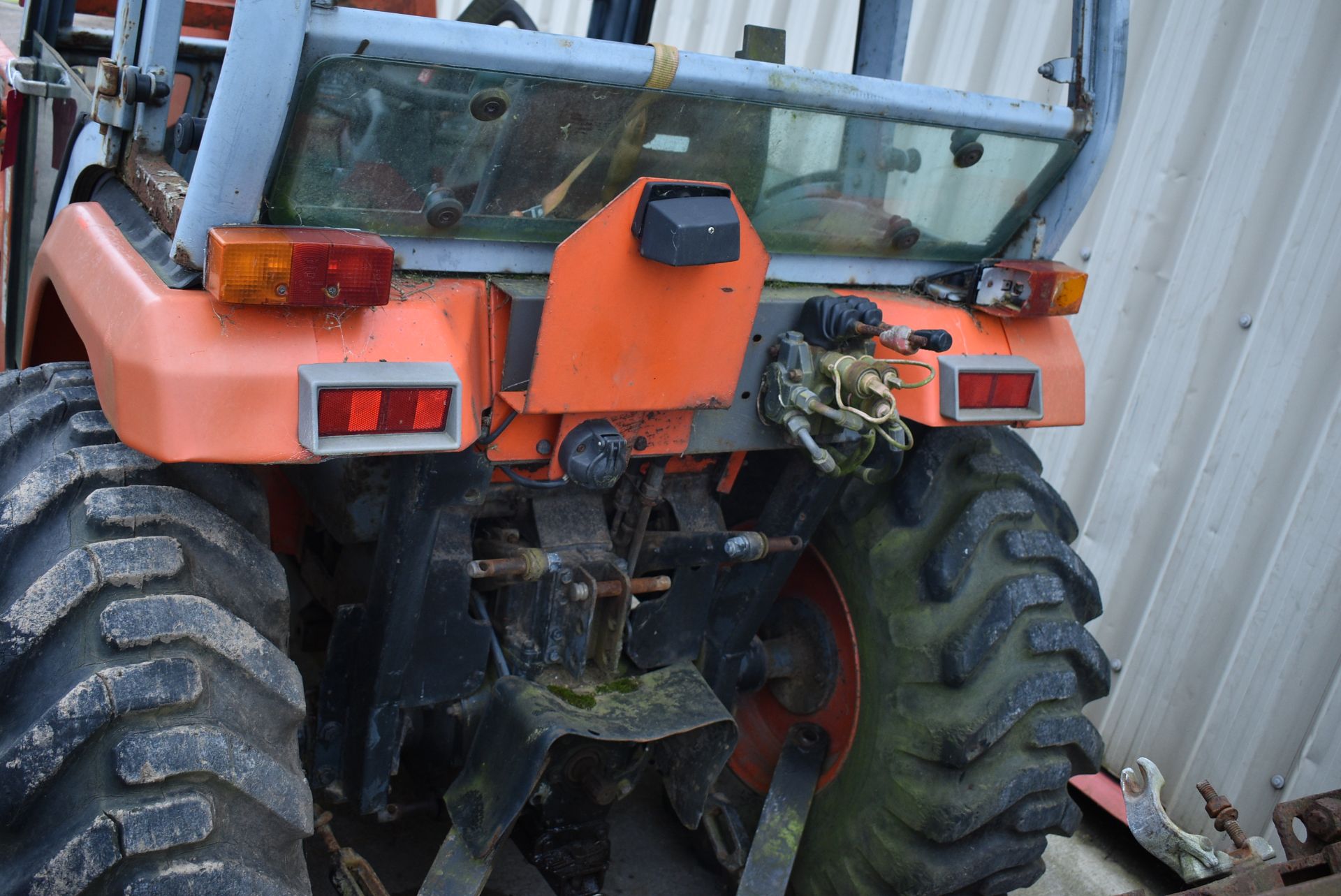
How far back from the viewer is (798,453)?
243 cm

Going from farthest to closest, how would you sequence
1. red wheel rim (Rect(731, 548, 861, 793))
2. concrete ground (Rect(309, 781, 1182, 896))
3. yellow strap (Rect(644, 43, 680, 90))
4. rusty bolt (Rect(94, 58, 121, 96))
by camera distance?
concrete ground (Rect(309, 781, 1182, 896))
red wheel rim (Rect(731, 548, 861, 793))
rusty bolt (Rect(94, 58, 121, 96))
yellow strap (Rect(644, 43, 680, 90))

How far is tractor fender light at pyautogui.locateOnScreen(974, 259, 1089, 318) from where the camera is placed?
227 cm

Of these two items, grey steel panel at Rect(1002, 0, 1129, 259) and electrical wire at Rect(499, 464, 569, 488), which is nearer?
electrical wire at Rect(499, 464, 569, 488)

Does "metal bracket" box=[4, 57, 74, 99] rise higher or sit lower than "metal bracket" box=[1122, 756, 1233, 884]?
higher

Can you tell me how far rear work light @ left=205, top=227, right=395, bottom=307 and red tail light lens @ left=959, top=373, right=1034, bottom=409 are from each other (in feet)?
3.81

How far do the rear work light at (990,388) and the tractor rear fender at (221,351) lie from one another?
3.11ft

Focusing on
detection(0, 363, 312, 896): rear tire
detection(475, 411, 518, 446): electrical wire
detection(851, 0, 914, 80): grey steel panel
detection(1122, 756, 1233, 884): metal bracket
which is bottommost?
detection(1122, 756, 1233, 884): metal bracket

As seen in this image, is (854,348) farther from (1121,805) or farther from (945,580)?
(1121,805)

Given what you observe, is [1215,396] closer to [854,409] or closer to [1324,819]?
[1324,819]

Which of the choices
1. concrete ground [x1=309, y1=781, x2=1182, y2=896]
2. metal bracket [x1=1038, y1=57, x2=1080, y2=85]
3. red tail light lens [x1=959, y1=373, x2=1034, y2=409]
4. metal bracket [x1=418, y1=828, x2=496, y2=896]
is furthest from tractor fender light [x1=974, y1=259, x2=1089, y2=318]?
concrete ground [x1=309, y1=781, x2=1182, y2=896]

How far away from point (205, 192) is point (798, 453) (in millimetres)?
1310

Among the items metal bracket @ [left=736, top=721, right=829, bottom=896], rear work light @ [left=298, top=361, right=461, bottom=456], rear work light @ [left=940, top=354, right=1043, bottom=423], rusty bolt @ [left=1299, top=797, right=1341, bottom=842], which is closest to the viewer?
rear work light @ [left=298, top=361, right=461, bottom=456]

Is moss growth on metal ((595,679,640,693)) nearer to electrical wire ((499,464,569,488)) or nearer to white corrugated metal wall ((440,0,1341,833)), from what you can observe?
electrical wire ((499,464,569,488))

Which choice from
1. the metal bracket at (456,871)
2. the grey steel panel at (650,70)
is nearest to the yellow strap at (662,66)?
the grey steel panel at (650,70)
